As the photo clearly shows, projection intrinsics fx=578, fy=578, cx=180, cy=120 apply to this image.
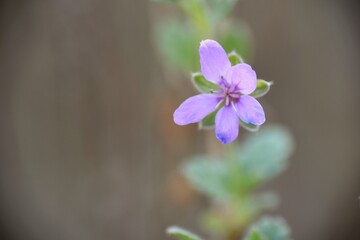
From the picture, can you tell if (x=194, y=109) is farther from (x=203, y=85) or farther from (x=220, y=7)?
(x=220, y=7)

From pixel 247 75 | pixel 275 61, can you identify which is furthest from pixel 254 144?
pixel 247 75

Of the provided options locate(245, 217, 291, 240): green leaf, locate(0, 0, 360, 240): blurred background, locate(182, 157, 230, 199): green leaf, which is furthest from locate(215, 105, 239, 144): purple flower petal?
locate(0, 0, 360, 240): blurred background

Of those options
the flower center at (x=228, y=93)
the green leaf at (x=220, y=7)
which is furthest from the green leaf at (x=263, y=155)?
the flower center at (x=228, y=93)

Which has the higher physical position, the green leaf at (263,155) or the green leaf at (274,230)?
the green leaf at (263,155)

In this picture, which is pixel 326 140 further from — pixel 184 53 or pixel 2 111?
pixel 2 111

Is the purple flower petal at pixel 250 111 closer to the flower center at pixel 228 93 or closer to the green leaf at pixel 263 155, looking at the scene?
the flower center at pixel 228 93
